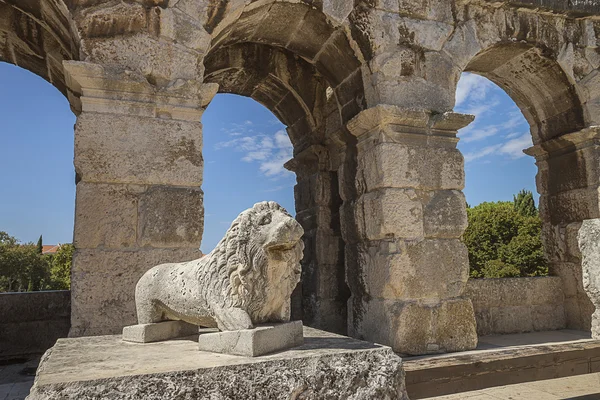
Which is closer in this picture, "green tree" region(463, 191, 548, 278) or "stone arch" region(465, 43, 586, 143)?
"stone arch" region(465, 43, 586, 143)

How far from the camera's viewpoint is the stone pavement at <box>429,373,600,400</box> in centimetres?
409

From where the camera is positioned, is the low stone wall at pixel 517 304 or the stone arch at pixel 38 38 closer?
the stone arch at pixel 38 38

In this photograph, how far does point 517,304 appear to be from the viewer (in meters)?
6.04

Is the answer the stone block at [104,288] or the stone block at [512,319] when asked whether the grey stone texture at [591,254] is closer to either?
the stone block at [512,319]

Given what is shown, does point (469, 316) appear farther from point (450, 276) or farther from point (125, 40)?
point (125, 40)

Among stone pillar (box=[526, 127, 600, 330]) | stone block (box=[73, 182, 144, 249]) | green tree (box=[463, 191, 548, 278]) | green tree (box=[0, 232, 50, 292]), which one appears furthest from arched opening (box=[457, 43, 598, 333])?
green tree (box=[0, 232, 50, 292])

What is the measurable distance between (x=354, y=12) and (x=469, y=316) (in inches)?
124

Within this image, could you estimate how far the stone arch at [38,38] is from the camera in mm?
4195

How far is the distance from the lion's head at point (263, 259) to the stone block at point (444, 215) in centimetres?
245

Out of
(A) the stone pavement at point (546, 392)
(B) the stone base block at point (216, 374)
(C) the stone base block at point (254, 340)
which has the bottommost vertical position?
(A) the stone pavement at point (546, 392)

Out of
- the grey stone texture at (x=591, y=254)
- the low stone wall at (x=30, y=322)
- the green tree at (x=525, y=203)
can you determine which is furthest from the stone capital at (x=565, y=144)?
the green tree at (x=525, y=203)

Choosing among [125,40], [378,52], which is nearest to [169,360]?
[125,40]

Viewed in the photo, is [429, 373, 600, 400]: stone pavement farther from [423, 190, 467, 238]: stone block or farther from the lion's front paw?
the lion's front paw

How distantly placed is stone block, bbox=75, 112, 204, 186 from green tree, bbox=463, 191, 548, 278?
16.2 m
